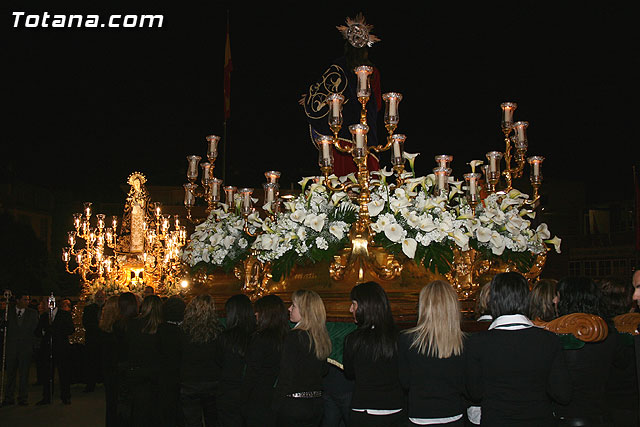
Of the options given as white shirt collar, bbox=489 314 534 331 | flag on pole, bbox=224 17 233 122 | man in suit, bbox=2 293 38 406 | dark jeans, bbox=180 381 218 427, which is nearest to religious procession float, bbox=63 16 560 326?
dark jeans, bbox=180 381 218 427

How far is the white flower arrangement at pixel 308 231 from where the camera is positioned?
5.27m

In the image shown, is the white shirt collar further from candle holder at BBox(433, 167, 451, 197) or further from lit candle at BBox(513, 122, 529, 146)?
lit candle at BBox(513, 122, 529, 146)

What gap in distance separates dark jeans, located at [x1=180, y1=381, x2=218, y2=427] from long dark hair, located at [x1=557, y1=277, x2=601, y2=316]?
10.4 feet

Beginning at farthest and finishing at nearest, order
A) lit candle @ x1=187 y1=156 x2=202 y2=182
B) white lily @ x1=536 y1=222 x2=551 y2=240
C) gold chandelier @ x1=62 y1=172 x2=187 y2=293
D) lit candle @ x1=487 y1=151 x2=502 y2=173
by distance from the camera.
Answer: gold chandelier @ x1=62 y1=172 x2=187 y2=293 → lit candle @ x1=187 y1=156 x2=202 y2=182 → lit candle @ x1=487 y1=151 x2=502 y2=173 → white lily @ x1=536 y1=222 x2=551 y2=240

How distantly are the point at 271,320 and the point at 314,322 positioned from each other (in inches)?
27.0

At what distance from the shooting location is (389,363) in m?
3.96

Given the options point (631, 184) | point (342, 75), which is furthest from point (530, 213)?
point (631, 184)

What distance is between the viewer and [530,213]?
599cm

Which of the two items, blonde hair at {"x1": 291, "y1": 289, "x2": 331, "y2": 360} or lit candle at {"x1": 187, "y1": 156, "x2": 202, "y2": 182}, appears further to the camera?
lit candle at {"x1": 187, "y1": 156, "x2": 202, "y2": 182}

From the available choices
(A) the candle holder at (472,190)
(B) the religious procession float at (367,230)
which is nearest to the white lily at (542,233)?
(B) the religious procession float at (367,230)

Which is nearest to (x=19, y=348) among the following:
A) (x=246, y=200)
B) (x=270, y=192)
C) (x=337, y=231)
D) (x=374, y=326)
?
(x=246, y=200)

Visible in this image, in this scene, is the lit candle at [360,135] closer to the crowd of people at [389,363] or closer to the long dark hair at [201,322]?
the crowd of people at [389,363]

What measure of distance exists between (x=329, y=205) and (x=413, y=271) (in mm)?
915

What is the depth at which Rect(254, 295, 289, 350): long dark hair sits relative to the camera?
16.1 feet
